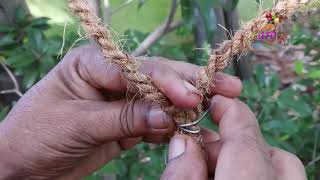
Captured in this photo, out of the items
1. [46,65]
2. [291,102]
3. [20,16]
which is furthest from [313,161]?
[20,16]

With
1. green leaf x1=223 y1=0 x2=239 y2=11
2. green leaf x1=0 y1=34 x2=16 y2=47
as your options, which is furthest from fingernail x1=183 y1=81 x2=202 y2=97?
green leaf x1=0 y1=34 x2=16 y2=47

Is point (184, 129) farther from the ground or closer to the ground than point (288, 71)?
farther from the ground

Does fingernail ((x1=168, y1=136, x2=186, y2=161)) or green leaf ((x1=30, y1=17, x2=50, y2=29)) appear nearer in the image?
fingernail ((x1=168, y1=136, x2=186, y2=161))

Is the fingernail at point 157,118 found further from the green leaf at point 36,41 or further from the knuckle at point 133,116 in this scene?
the green leaf at point 36,41

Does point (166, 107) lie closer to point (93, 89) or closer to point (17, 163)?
point (93, 89)

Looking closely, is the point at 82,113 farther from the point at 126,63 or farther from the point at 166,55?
the point at 166,55

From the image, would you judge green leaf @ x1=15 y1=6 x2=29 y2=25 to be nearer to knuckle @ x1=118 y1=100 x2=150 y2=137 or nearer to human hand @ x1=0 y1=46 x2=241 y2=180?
human hand @ x1=0 y1=46 x2=241 y2=180

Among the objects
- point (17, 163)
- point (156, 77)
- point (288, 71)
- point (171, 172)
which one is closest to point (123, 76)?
point (156, 77)
